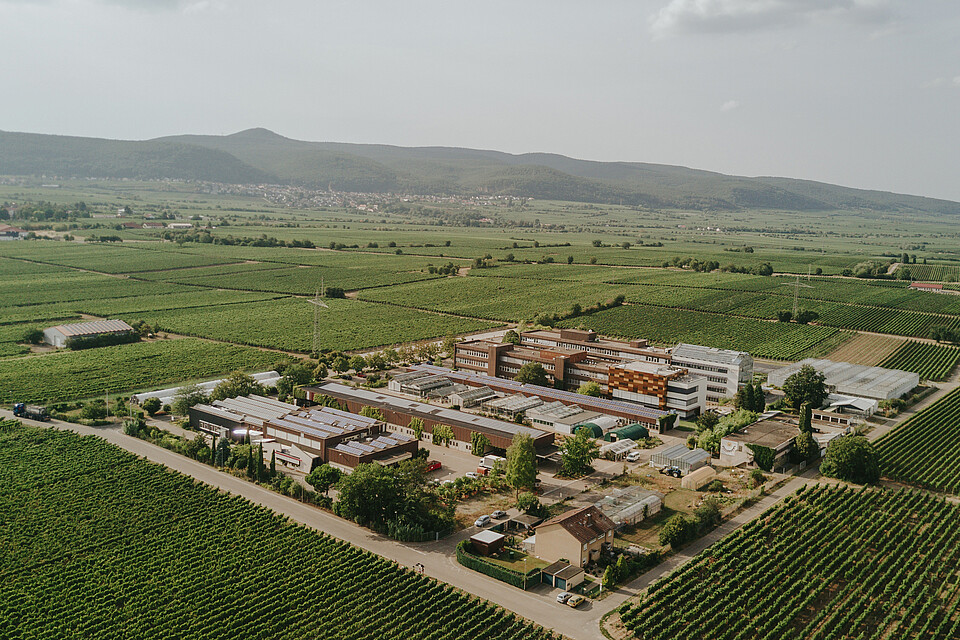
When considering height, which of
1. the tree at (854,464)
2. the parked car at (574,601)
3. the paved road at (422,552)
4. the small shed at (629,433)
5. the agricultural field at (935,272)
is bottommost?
the paved road at (422,552)

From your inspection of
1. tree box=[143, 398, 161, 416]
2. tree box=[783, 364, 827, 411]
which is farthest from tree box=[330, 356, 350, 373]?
tree box=[783, 364, 827, 411]

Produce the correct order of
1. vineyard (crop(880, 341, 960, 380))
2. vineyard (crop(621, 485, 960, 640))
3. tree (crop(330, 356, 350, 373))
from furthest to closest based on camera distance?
vineyard (crop(880, 341, 960, 380)), tree (crop(330, 356, 350, 373)), vineyard (crop(621, 485, 960, 640))

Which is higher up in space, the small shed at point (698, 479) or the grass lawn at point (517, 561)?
the small shed at point (698, 479)

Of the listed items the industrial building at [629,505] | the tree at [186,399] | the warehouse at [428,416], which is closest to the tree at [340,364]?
the warehouse at [428,416]

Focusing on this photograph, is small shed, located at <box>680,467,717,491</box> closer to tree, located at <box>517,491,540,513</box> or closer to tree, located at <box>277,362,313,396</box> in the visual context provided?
tree, located at <box>517,491,540,513</box>

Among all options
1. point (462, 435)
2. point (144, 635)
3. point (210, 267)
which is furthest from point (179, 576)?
point (210, 267)

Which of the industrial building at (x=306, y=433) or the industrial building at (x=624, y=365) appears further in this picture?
the industrial building at (x=624, y=365)

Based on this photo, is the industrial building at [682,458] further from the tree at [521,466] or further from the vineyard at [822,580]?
the tree at [521,466]
